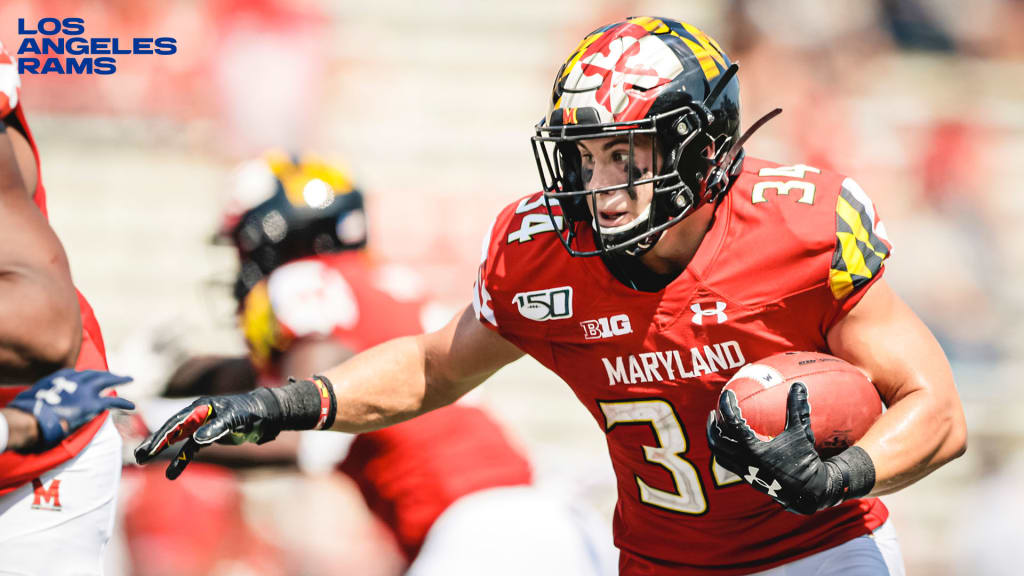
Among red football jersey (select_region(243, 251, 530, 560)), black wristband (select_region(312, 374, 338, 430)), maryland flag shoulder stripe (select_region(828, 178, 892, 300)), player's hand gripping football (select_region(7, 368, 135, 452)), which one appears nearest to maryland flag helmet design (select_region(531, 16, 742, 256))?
maryland flag shoulder stripe (select_region(828, 178, 892, 300))

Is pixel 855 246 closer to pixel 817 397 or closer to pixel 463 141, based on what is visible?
pixel 817 397

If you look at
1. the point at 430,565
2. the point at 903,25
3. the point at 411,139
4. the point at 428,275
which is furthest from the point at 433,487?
the point at 903,25

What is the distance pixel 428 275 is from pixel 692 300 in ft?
15.4

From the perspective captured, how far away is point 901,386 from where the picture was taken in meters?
2.52

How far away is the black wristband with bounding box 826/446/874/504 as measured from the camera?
91.2 inches

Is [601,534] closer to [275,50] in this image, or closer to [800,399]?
[800,399]

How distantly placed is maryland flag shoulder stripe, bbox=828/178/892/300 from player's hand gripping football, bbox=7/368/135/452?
164 centimetres

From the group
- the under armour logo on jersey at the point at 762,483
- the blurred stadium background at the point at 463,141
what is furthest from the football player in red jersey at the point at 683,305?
the blurred stadium background at the point at 463,141

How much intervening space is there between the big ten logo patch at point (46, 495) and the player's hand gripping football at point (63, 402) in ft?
0.51

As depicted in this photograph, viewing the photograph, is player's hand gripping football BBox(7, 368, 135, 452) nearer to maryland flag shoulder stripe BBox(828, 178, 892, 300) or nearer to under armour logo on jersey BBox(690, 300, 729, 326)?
under armour logo on jersey BBox(690, 300, 729, 326)

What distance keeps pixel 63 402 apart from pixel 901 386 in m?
1.88

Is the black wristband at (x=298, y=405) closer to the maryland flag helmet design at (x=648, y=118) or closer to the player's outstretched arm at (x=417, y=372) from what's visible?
the player's outstretched arm at (x=417, y=372)

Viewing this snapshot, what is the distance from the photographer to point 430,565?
3.52 m

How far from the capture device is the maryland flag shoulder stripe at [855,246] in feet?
8.32
